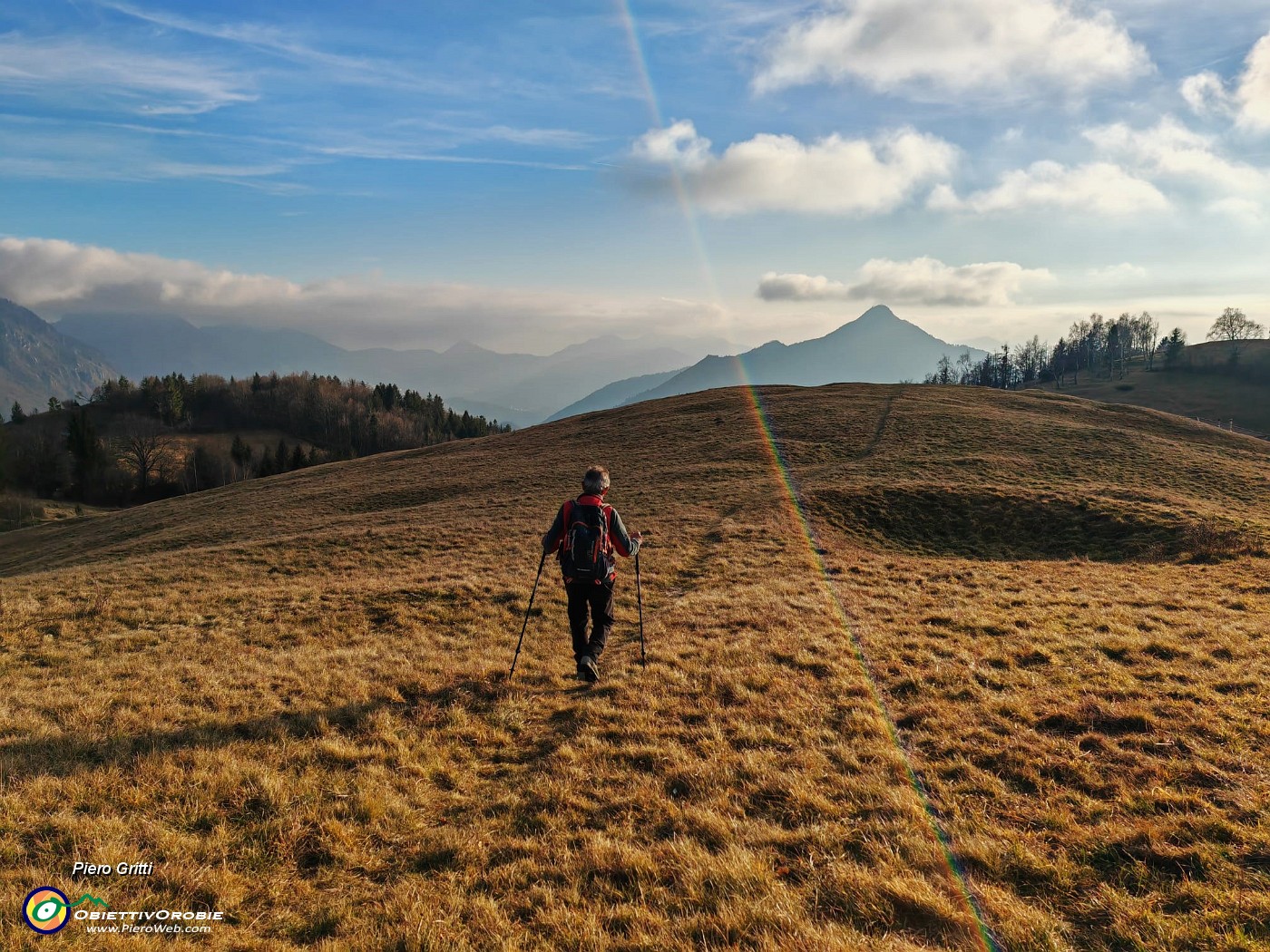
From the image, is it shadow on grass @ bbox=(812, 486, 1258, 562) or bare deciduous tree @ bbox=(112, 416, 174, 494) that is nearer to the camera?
shadow on grass @ bbox=(812, 486, 1258, 562)

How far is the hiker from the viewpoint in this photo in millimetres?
9609

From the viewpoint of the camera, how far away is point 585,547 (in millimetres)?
9602

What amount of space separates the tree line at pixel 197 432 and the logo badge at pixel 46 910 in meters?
115

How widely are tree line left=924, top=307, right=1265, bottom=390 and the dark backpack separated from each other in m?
169

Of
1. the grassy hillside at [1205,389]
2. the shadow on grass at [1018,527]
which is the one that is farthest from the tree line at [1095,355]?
the shadow on grass at [1018,527]

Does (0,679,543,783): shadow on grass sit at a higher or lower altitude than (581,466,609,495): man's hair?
lower

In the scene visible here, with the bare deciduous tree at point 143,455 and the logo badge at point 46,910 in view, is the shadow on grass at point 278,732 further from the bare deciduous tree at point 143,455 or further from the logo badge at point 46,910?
the bare deciduous tree at point 143,455

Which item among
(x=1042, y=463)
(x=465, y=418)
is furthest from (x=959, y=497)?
(x=465, y=418)

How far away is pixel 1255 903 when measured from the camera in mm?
4410

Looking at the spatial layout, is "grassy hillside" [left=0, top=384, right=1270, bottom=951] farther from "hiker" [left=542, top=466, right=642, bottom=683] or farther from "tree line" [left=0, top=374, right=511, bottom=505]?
"tree line" [left=0, top=374, right=511, bottom=505]

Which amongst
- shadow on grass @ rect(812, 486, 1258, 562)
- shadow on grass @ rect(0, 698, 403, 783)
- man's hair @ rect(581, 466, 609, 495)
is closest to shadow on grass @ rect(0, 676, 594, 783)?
shadow on grass @ rect(0, 698, 403, 783)

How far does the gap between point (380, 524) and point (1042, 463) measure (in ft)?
129

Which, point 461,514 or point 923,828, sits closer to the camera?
point 923,828

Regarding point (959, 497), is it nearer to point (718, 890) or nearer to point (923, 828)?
point (923, 828)
